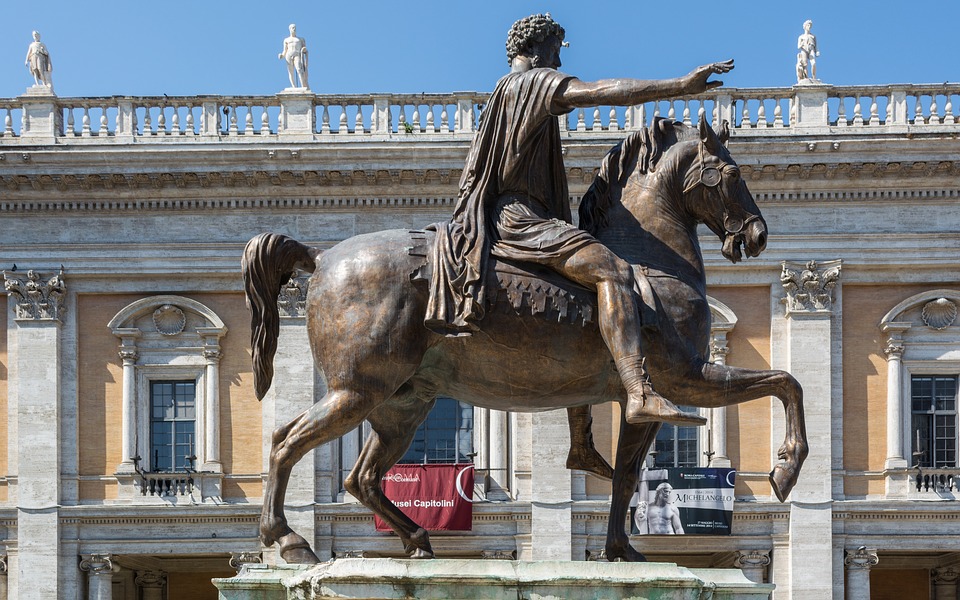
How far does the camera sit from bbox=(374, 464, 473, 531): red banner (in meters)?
27.4

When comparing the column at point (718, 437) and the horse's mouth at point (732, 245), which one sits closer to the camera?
the horse's mouth at point (732, 245)

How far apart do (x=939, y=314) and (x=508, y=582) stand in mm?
22912

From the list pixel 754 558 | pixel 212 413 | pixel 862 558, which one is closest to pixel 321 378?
pixel 212 413

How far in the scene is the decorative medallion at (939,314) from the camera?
27688 millimetres

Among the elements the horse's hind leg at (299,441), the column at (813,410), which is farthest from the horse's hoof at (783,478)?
the column at (813,410)

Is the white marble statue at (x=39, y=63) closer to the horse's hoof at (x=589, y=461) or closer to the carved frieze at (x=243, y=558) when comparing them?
the carved frieze at (x=243, y=558)

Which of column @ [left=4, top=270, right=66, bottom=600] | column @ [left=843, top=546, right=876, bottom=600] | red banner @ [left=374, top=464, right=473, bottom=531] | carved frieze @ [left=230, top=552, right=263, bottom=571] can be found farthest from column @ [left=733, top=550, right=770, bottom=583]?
column @ [left=4, top=270, right=66, bottom=600]

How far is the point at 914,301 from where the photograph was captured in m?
27.7

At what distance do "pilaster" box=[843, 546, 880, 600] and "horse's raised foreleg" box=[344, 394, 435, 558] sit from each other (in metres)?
21.4

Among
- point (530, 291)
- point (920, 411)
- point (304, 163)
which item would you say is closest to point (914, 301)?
point (920, 411)

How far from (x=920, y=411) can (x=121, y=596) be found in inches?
630

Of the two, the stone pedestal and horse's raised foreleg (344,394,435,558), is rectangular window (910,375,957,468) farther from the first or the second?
horse's raised foreleg (344,394,435,558)

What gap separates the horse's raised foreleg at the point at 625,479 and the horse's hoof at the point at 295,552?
1427 mm

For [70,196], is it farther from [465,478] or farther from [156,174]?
[465,478]
